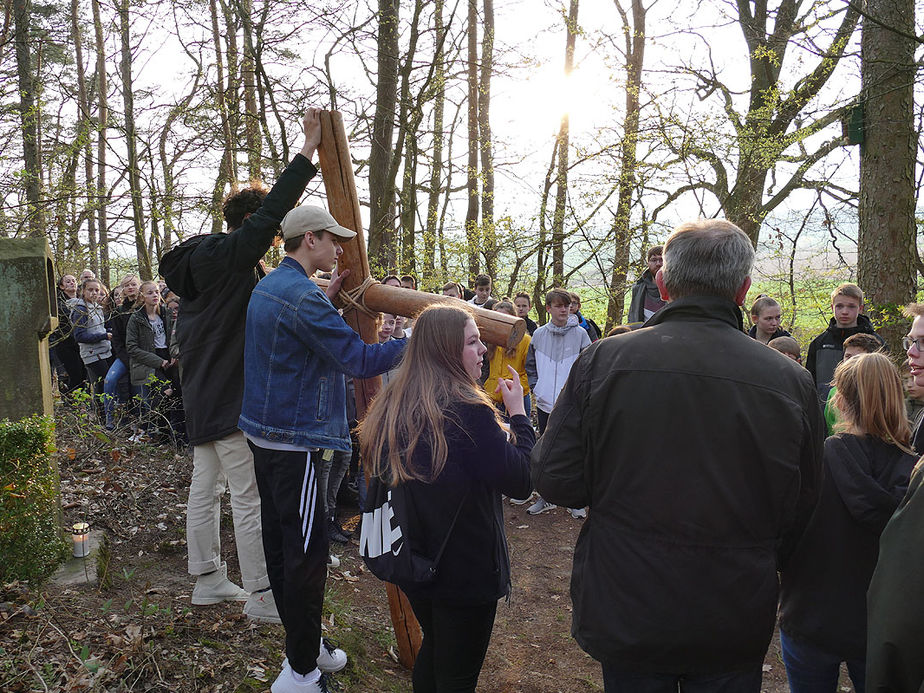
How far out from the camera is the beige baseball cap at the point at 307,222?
3070mm

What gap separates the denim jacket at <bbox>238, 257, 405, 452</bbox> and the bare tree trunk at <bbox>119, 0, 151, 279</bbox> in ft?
23.2

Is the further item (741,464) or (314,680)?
(314,680)

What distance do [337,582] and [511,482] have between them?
10.3 feet

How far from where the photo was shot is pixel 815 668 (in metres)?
2.54

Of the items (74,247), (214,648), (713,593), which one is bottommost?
(214,648)

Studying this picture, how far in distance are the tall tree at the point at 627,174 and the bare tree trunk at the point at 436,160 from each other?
3.08 meters

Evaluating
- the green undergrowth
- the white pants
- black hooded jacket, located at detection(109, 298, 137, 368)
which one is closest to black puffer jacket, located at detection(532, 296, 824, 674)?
the green undergrowth

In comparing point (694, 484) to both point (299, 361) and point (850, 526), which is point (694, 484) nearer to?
point (850, 526)

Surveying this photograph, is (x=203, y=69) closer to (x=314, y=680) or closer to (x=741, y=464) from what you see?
(x=314, y=680)

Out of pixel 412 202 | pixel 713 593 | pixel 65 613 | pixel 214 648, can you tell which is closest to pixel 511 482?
pixel 713 593

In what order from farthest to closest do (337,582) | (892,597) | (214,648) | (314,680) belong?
(337,582)
(214,648)
(314,680)
(892,597)

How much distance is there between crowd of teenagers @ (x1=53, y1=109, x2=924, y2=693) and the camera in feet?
6.15

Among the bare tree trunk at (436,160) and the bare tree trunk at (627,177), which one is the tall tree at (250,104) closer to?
the bare tree trunk at (436,160)

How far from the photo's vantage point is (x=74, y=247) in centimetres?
998
